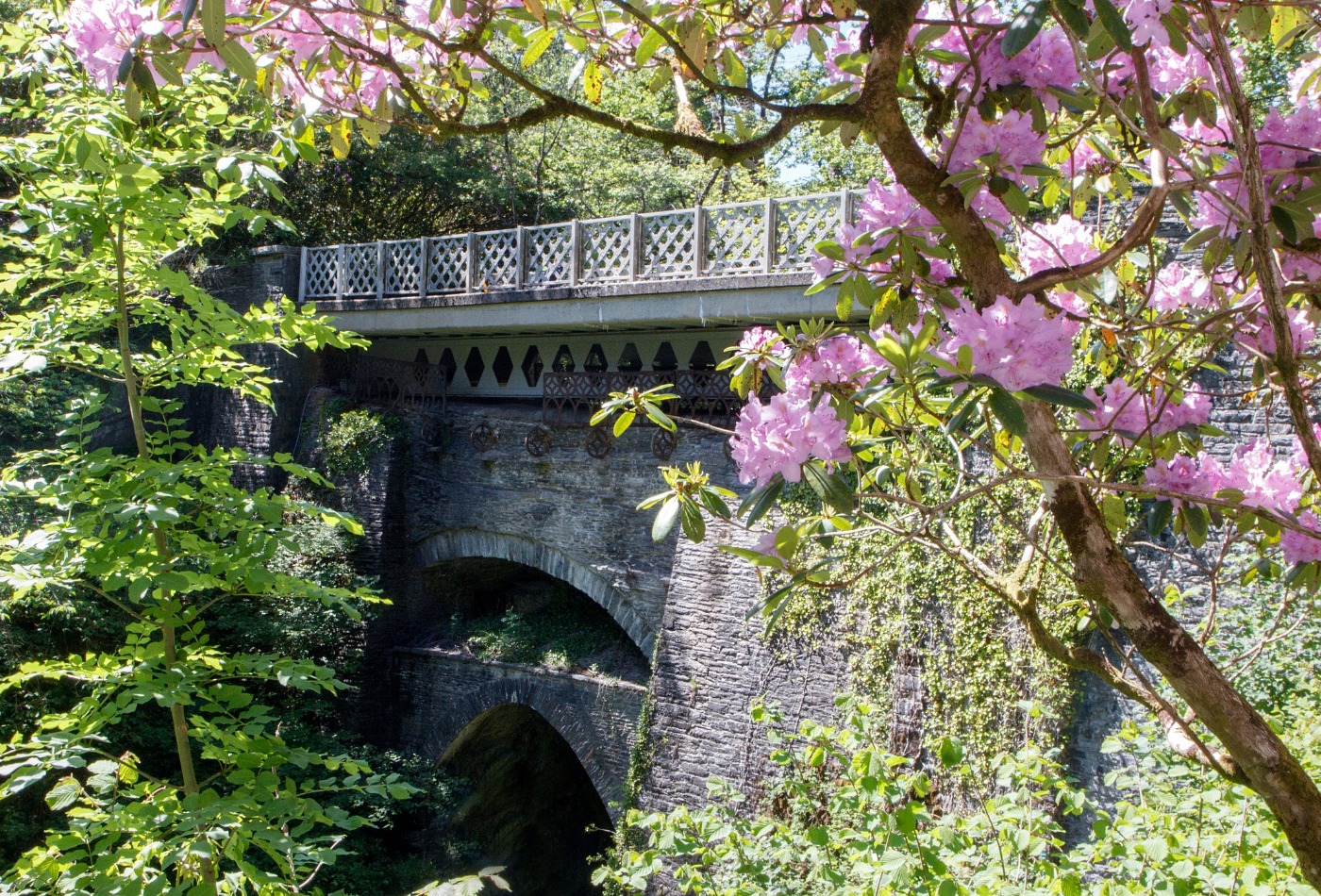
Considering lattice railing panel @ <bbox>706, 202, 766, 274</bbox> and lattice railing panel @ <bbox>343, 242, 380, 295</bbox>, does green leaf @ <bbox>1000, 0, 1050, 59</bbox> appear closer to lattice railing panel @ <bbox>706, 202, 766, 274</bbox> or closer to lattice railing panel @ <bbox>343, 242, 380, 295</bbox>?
lattice railing panel @ <bbox>706, 202, 766, 274</bbox>

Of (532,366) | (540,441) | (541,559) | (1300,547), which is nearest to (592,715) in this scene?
(541,559)

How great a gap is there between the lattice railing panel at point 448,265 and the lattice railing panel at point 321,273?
152 cm

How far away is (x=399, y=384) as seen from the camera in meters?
12.7

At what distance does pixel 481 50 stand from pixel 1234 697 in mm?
1804

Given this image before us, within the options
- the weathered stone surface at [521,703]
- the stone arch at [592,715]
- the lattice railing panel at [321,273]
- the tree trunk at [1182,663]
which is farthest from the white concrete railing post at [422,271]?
the tree trunk at [1182,663]

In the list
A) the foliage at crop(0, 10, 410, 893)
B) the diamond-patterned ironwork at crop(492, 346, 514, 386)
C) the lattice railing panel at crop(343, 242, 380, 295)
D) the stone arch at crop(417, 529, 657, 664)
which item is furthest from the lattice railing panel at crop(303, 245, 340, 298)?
the foliage at crop(0, 10, 410, 893)

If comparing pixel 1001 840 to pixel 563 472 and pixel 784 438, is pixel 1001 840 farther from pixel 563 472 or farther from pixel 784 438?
pixel 563 472

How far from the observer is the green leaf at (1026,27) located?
1.68 meters

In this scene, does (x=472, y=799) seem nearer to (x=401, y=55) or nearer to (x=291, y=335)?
(x=291, y=335)

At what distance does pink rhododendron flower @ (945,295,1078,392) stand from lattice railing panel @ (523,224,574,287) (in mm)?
8979

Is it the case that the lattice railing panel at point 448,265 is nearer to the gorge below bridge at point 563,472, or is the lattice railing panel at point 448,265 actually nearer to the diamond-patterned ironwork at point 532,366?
the gorge below bridge at point 563,472

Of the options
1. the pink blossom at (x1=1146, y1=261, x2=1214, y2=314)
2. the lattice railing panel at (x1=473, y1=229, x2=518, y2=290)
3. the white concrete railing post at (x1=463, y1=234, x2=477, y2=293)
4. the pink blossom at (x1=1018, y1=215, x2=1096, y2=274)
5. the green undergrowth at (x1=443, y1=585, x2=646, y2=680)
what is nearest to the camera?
the pink blossom at (x1=1018, y1=215, x2=1096, y2=274)

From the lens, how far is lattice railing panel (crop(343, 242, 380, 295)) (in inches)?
493

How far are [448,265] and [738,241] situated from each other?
3.88 meters
